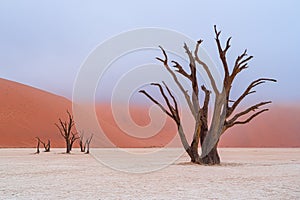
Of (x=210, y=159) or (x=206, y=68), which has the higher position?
(x=206, y=68)

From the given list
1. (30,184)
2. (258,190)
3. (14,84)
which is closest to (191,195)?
(258,190)

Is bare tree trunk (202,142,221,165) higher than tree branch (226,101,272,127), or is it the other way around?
tree branch (226,101,272,127)

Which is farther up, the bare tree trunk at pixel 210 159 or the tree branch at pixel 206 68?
the tree branch at pixel 206 68

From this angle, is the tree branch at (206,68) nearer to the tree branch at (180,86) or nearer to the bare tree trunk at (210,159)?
the tree branch at (180,86)

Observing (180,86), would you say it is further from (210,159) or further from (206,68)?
(210,159)

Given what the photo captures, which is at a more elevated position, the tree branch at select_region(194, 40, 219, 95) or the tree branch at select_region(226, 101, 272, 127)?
the tree branch at select_region(194, 40, 219, 95)

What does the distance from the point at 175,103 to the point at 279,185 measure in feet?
31.7

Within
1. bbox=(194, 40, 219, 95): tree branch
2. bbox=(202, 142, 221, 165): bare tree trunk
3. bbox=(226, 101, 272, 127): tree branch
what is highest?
bbox=(194, 40, 219, 95): tree branch

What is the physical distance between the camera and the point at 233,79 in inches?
818

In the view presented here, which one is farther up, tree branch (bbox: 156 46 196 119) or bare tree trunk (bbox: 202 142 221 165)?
tree branch (bbox: 156 46 196 119)

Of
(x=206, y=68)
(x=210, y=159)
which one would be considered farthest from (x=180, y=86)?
(x=210, y=159)

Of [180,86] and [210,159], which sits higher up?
[180,86]

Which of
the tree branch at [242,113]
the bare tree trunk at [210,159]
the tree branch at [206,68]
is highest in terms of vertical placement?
the tree branch at [206,68]

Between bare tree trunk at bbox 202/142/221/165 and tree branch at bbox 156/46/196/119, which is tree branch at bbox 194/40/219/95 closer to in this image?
tree branch at bbox 156/46/196/119
